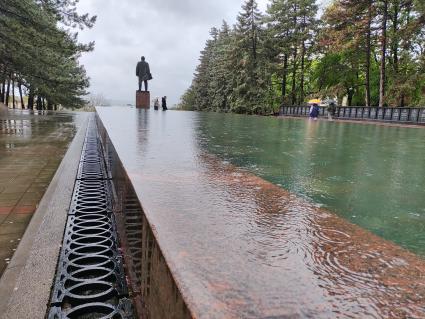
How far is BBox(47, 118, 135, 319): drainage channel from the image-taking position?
6.23ft

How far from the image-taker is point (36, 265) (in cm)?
240

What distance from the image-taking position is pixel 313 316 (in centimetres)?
89

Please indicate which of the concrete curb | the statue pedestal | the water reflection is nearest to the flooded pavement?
the concrete curb

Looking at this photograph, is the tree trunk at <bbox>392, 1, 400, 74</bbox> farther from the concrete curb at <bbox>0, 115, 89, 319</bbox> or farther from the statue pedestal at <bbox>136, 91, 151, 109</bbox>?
the concrete curb at <bbox>0, 115, 89, 319</bbox>

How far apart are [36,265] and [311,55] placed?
1359 inches

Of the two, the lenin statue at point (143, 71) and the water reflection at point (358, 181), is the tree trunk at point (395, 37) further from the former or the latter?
the water reflection at point (358, 181)

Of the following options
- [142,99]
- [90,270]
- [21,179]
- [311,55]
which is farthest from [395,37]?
[90,270]

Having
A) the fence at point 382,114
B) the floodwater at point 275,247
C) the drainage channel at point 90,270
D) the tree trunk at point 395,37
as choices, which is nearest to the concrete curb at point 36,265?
the drainage channel at point 90,270

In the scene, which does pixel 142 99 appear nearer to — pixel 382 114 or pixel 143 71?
pixel 143 71

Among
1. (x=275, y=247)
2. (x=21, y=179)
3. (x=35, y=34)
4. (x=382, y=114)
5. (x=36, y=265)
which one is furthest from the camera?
(x=382, y=114)

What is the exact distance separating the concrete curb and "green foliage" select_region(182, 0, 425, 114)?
73.9 ft

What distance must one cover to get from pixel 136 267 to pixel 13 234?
168 cm

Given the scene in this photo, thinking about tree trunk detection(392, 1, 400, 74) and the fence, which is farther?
tree trunk detection(392, 1, 400, 74)

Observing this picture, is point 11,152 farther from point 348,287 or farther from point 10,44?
point 10,44
